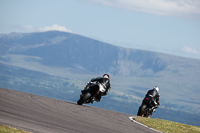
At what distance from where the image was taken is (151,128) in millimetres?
17453

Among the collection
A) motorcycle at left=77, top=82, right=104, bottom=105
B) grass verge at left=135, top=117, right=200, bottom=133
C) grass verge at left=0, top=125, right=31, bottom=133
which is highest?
motorcycle at left=77, top=82, right=104, bottom=105

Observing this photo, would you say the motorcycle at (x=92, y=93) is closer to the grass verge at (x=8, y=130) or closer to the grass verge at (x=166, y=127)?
the grass verge at (x=166, y=127)

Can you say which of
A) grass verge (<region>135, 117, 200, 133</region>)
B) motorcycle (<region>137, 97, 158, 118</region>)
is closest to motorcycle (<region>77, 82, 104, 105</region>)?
motorcycle (<region>137, 97, 158, 118</region>)

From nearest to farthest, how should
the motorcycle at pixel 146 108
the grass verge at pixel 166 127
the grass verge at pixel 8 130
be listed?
the grass verge at pixel 8 130 → the grass verge at pixel 166 127 → the motorcycle at pixel 146 108

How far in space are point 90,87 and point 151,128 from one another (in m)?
6.91

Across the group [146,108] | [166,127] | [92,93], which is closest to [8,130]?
[166,127]

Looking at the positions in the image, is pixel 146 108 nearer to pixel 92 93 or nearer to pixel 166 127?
pixel 92 93

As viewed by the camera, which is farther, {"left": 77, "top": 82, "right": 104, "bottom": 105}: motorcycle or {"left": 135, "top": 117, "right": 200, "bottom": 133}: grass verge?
{"left": 77, "top": 82, "right": 104, "bottom": 105}: motorcycle

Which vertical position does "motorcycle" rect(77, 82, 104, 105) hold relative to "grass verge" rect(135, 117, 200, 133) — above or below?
above

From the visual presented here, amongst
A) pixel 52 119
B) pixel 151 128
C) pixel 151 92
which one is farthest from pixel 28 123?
pixel 151 92

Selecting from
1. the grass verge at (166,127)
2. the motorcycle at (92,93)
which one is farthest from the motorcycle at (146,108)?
the grass verge at (166,127)

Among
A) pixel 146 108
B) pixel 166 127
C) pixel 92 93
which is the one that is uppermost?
pixel 92 93

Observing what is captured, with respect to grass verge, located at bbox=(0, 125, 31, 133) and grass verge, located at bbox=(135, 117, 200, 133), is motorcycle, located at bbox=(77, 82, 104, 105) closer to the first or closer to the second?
grass verge, located at bbox=(135, 117, 200, 133)

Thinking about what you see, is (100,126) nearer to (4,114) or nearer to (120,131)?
(120,131)
